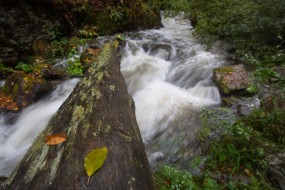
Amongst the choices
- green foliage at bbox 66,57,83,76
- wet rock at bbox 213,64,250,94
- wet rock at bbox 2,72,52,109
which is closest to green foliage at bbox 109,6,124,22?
green foliage at bbox 66,57,83,76

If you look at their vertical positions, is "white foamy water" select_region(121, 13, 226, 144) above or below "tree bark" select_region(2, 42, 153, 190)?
below

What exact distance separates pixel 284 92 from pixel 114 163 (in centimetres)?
319

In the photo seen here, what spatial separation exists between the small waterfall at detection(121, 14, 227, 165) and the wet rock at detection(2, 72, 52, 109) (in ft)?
6.49

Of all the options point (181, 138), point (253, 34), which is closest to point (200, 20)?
point (253, 34)

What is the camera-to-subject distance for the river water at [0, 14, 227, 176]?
3.91 m

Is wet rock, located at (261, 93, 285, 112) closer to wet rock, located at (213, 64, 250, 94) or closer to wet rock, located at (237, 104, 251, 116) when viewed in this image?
wet rock, located at (237, 104, 251, 116)

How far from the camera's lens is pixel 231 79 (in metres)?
5.21

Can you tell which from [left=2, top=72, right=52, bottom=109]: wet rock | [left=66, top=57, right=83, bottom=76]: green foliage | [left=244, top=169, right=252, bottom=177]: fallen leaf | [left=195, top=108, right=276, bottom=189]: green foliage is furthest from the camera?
[left=66, top=57, right=83, bottom=76]: green foliage

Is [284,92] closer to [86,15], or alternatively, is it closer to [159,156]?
[159,156]

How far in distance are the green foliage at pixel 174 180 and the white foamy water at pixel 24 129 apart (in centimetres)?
226

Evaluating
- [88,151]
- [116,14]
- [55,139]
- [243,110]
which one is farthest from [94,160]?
[116,14]

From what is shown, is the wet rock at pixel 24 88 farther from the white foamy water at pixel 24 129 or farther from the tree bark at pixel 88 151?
the tree bark at pixel 88 151

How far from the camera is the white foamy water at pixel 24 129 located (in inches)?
147

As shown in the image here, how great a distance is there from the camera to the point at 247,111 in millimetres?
4328
